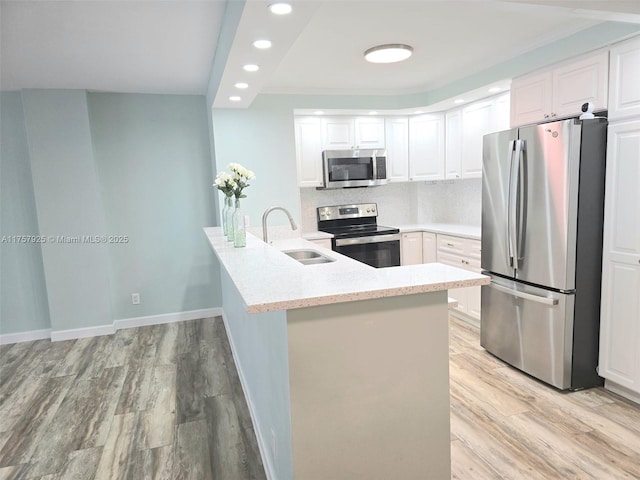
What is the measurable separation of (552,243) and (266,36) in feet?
7.32

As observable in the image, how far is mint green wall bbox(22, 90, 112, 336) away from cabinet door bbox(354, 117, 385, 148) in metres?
2.87

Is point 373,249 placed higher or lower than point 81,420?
higher

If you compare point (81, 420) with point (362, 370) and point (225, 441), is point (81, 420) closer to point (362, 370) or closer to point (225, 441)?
point (225, 441)

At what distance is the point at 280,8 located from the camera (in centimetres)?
182

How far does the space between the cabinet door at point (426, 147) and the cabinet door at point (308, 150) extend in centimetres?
118

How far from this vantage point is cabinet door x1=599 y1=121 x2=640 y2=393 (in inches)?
101

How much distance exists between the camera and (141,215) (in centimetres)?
458

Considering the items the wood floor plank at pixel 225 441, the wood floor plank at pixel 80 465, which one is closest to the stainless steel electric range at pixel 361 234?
the wood floor plank at pixel 225 441

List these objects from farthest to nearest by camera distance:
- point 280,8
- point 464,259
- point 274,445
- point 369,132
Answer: point 369,132 < point 464,259 < point 274,445 < point 280,8

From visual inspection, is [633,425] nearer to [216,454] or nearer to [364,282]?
[364,282]

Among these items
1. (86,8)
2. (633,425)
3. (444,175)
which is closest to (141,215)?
(86,8)

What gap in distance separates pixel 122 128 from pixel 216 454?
3503mm

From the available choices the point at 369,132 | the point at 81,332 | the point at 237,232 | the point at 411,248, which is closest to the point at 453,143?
the point at 369,132

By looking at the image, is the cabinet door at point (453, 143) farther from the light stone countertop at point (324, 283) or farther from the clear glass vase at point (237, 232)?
the light stone countertop at point (324, 283)
